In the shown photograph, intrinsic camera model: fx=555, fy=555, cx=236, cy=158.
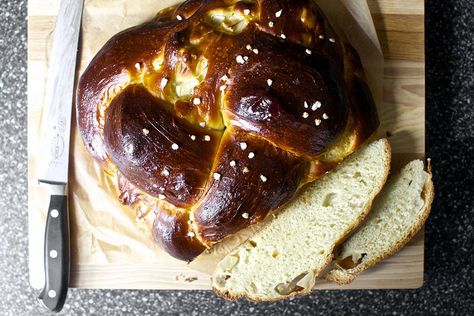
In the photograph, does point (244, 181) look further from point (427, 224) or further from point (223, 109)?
point (427, 224)

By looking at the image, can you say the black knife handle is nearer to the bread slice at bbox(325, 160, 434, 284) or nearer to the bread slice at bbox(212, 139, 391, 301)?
the bread slice at bbox(212, 139, 391, 301)

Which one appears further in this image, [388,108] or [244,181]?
[388,108]

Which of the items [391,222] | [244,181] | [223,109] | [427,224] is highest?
[223,109]

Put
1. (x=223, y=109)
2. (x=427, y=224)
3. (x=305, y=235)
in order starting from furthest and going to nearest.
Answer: (x=427, y=224) → (x=305, y=235) → (x=223, y=109)

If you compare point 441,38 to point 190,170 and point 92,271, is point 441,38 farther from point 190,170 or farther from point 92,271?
point 92,271

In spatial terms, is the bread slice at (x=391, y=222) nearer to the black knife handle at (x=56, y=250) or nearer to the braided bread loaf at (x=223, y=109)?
the braided bread loaf at (x=223, y=109)

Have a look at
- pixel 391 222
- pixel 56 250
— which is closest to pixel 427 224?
pixel 391 222

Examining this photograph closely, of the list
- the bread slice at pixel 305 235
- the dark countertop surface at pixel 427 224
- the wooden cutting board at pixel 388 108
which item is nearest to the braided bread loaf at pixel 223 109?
the bread slice at pixel 305 235
